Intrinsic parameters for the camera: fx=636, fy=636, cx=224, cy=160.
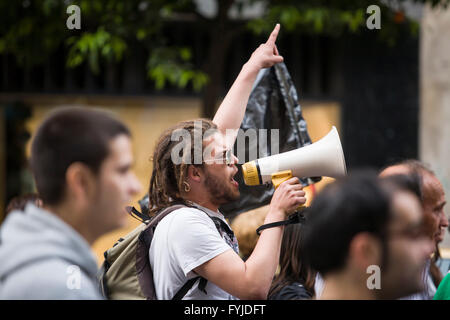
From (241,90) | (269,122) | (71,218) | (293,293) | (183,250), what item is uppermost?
(241,90)

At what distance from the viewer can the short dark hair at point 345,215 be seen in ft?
4.81

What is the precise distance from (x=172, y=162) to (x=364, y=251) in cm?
102

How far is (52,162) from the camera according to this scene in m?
1.56

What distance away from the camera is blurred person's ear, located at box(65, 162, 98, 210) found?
156 cm

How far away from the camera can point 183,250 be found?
2.09 m

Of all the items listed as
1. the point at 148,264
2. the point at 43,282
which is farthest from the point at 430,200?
the point at 43,282

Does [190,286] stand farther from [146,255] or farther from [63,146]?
[63,146]

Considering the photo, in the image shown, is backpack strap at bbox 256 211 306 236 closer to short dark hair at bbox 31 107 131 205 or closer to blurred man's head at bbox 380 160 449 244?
blurred man's head at bbox 380 160 449 244

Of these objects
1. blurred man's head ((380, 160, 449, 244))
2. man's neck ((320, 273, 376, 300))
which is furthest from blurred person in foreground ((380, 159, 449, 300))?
man's neck ((320, 273, 376, 300))

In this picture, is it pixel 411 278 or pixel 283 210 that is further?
pixel 283 210

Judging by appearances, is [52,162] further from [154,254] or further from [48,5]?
[48,5]

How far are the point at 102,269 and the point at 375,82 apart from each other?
6116 millimetres

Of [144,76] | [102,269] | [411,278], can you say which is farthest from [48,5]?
[411,278]

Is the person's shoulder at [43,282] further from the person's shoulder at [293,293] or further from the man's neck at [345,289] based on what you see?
the person's shoulder at [293,293]
